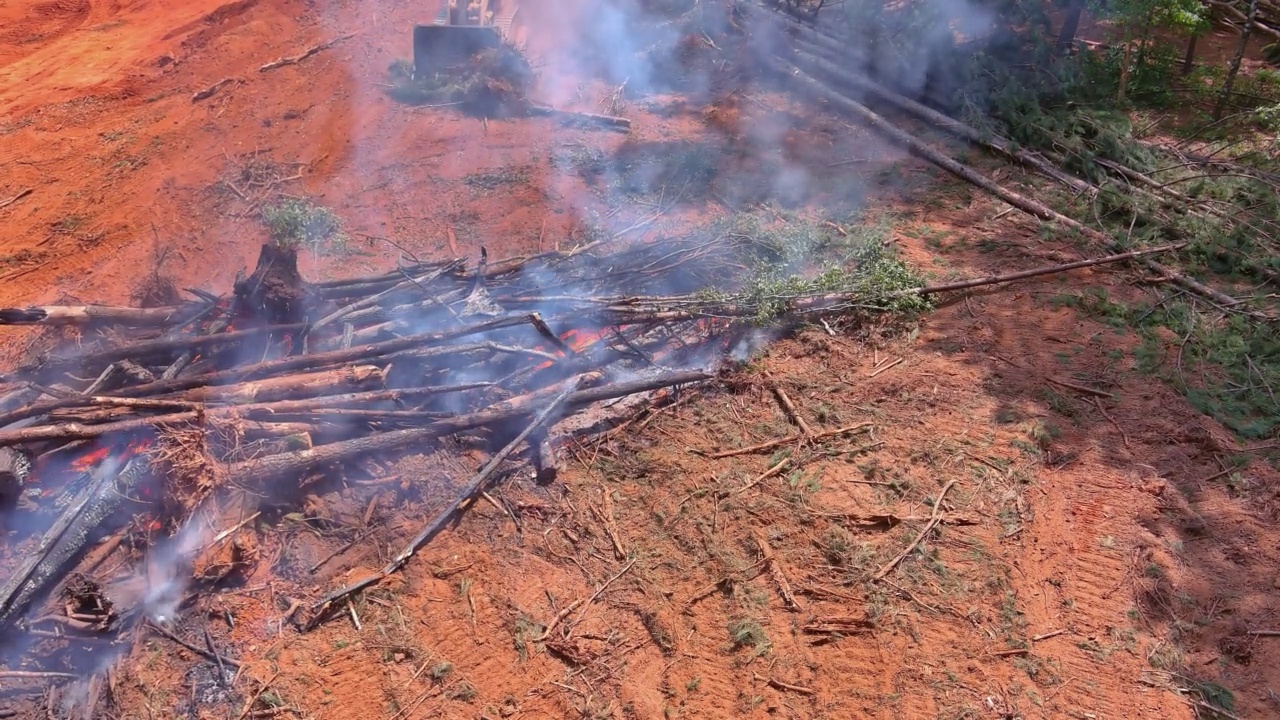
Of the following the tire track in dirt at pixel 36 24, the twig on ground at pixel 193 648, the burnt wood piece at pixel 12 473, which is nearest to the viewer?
the twig on ground at pixel 193 648

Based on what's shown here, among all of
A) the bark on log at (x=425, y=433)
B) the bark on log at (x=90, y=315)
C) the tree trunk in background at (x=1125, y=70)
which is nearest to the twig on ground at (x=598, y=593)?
the bark on log at (x=425, y=433)

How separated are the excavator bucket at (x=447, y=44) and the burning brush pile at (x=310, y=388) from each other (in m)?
5.53

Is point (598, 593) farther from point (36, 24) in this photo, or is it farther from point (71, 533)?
point (36, 24)

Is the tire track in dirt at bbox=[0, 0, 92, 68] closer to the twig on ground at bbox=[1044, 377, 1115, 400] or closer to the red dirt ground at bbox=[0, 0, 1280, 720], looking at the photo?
the red dirt ground at bbox=[0, 0, 1280, 720]

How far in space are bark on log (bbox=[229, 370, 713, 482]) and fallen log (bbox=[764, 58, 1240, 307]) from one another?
528 cm

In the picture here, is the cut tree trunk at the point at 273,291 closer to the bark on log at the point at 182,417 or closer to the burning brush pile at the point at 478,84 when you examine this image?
the bark on log at the point at 182,417

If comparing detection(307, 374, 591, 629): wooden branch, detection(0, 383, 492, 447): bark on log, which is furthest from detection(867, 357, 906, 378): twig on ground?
detection(0, 383, 492, 447): bark on log

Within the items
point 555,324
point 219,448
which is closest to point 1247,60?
point 555,324

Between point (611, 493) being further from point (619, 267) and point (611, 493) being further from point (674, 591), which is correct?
point (619, 267)

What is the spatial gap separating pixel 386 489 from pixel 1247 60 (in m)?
15.2

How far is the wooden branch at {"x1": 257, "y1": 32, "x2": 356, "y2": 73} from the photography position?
1209 centimetres

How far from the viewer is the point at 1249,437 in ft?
19.8

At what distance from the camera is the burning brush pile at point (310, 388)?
199 inches

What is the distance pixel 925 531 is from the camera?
5387 millimetres
